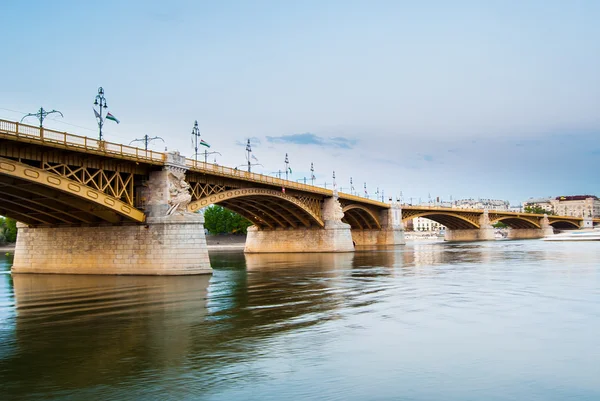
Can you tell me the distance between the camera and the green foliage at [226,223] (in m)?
142

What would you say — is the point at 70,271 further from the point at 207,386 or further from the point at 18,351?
the point at 207,386

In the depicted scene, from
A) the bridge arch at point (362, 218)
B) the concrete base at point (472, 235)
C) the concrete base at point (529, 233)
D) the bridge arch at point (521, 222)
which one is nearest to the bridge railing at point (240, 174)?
the bridge arch at point (362, 218)

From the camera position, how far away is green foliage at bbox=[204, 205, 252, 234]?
142m

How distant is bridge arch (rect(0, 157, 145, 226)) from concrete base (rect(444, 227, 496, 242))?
121046 mm

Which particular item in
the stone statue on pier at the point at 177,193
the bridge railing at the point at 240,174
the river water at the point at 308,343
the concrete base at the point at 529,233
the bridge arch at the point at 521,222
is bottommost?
the river water at the point at 308,343

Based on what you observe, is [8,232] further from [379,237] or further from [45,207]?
[45,207]

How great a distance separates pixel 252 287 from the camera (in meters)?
33.2

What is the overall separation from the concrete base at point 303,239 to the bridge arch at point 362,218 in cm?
1764

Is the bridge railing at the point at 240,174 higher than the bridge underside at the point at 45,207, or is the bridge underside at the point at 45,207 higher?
the bridge railing at the point at 240,174

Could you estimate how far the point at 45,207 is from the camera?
139ft

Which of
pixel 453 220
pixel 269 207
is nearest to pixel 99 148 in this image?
pixel 269 207

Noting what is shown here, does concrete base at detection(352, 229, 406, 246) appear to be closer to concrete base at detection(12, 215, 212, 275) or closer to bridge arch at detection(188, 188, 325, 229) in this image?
bridge arch at detection(188, 188, 325, 229)

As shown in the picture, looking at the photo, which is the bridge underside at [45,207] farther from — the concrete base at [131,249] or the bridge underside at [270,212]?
the bridge underside at [270,212]

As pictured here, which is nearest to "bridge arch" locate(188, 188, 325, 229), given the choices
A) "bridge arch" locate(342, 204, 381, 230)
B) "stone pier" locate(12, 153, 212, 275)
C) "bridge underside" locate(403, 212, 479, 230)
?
"stone pier" locate(12, 153, 212, 275)
